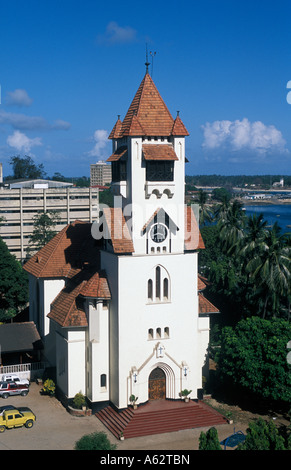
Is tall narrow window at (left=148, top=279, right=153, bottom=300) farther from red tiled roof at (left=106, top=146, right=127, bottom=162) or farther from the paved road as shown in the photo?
the paved road

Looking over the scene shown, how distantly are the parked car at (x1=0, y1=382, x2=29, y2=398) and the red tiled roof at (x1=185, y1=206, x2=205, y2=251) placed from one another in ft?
52.1

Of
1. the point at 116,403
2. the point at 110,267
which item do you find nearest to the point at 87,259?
the point at 110,267

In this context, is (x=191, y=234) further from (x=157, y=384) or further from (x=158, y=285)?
(x=157, y=384)

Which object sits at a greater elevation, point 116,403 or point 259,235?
point 259,235

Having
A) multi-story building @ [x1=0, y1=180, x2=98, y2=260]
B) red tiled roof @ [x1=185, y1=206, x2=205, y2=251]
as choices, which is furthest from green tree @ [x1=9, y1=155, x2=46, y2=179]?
red tiled roof @ [x1=185, y1=206, x2=205, y2=251]

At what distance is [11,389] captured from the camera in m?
41.4

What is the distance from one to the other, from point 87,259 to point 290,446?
77.2 ft

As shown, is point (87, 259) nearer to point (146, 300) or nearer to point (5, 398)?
point (146, 300)

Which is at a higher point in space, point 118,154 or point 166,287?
point 118,154

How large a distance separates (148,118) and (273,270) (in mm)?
16181

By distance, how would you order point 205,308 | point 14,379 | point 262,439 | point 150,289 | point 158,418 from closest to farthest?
point 262,439 → point 158,418 → point 150,289 → point 205,308 → point 14,379

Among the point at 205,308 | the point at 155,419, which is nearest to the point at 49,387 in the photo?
the point at 155,419

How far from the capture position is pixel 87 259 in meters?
44.7

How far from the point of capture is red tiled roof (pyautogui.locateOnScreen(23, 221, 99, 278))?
45.2 meters
